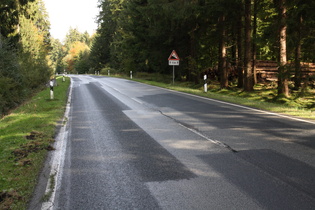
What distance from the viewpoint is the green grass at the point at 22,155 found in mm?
3770

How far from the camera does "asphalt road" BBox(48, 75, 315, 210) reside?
3.50 metres

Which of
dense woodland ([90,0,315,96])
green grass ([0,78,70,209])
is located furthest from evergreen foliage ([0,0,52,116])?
dense woodland ([90,0,315,96])

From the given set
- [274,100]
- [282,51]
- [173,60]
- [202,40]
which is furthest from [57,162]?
[202,40]

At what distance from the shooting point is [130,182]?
4.07m

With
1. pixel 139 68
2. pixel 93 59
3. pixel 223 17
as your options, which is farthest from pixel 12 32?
pixel 93 59

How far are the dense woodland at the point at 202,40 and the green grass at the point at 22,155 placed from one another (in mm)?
6920

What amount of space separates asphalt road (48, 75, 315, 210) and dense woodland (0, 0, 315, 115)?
8.43m

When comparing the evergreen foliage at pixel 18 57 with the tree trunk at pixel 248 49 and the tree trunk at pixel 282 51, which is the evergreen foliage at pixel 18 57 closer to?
the tree trunk at pixel 248 49

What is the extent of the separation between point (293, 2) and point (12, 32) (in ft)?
86.9

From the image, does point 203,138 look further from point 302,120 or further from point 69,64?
point 69,64

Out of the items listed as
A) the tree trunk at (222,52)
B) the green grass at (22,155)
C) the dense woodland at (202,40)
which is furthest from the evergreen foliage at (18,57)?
the tree trunk at (222,52)

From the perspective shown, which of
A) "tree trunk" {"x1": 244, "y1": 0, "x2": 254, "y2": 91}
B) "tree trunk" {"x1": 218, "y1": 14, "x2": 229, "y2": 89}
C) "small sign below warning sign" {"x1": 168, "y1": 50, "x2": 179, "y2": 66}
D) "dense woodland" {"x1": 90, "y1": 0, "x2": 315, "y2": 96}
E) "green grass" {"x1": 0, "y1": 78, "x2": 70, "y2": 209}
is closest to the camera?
"green grass" {"x1": 0, "y1": 78, "x2": 70, "y2": 209}

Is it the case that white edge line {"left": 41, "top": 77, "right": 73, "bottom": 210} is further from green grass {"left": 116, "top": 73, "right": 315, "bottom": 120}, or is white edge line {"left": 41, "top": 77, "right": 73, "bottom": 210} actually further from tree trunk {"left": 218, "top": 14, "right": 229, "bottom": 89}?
tree trunk {"left": 218, "top": 14, "right": 229, "bottom": 89}

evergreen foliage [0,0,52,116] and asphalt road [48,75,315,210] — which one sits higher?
evergreen foliage [0,0,52,116]
